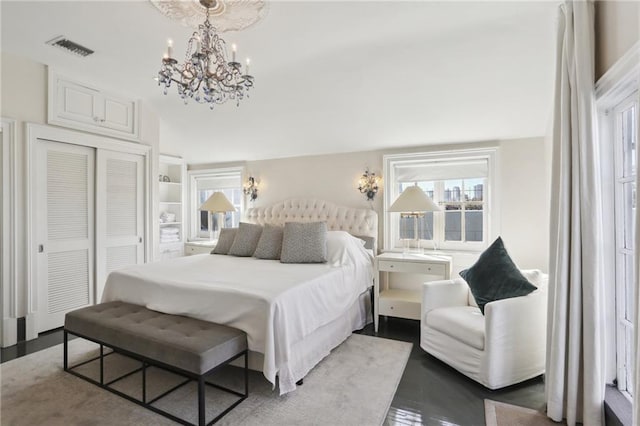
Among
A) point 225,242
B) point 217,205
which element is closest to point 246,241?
point 225,242

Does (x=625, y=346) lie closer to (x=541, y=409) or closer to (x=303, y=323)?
(x=541, y=409)

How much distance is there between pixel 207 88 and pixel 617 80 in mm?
2343

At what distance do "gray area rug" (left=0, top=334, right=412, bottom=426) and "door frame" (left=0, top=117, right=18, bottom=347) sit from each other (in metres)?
0.50

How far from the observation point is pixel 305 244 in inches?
132

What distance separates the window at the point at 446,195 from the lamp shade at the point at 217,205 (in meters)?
2.38

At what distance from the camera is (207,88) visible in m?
2.25

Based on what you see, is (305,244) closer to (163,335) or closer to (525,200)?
(163,335)

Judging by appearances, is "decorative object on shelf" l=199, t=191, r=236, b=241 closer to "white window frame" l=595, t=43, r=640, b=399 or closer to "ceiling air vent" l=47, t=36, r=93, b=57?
"ceiling air vent" l=47, t=36, r=93, b=57

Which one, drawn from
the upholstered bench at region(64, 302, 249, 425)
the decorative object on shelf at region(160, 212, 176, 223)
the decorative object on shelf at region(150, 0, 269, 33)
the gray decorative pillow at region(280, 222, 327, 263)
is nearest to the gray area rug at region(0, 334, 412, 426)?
the upholstered bench at region(64, 302, 249, 425)

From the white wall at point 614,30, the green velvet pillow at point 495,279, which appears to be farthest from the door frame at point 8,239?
the white wall at point 614,30

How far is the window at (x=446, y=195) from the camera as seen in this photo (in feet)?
12.4

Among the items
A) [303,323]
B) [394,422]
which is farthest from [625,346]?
[303,323]

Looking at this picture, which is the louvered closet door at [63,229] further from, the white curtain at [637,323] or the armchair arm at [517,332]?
the white curtain at [637,323]

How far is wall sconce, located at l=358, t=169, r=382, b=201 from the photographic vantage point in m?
4.21
